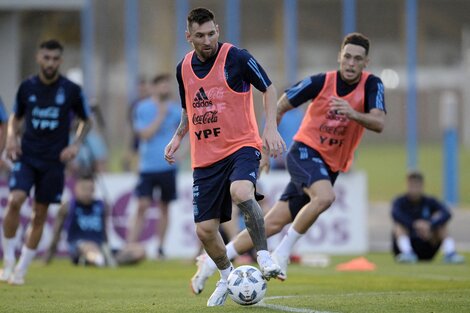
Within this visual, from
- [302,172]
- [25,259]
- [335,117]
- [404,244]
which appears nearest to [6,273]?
[25,259]

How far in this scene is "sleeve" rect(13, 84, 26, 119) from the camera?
11.7 m

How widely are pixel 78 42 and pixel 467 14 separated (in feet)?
34.2

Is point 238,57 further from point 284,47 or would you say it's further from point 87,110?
point 284,47

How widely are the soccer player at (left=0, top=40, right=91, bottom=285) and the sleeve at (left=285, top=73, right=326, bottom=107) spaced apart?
94.7 inches

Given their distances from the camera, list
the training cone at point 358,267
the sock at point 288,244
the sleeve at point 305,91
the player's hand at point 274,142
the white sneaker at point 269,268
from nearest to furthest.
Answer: the white sneaker at point 269,268 → the player's hand at point 274,142 → the sock at point 288,244 → the sleeve at point 305,91 → the training cone at point 358,267

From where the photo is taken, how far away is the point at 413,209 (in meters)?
16.2

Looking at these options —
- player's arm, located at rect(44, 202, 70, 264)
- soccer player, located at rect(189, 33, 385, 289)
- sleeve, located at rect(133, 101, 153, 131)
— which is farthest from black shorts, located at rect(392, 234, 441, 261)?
soccer player, located at rect(189, 33, 385, 289)

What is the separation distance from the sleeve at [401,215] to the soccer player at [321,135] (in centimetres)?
549

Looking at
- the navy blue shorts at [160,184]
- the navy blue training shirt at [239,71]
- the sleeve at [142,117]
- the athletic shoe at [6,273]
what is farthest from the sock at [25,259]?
the sleeve at [142,117]

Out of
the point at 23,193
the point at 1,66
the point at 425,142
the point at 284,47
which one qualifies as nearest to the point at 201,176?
the point at 23,193

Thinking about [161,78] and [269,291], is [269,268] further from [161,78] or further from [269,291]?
[161,78]

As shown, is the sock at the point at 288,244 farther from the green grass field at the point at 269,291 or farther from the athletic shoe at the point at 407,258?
the athletic shoe at the point at 407,258

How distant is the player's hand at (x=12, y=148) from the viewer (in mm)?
11344

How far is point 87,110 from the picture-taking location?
1214cm
